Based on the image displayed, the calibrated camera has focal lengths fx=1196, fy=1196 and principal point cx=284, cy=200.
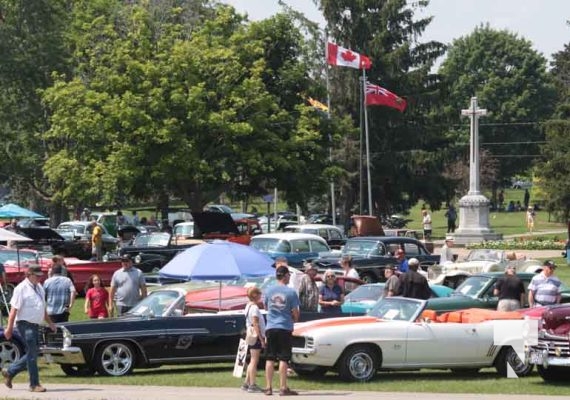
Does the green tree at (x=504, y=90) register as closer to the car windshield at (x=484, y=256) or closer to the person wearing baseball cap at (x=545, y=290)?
the car windshield at (x=484, y=256)

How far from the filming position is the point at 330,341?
16.6 meters

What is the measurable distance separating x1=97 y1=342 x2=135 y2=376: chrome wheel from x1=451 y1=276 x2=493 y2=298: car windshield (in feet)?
24.4

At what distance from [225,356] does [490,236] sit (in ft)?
129

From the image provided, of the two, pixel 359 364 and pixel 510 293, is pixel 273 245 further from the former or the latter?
pixel 359 364

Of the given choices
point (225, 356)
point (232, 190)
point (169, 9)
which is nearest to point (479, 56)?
point (169, 9)

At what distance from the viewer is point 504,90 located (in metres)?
110

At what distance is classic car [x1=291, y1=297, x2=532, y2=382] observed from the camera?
16703mm

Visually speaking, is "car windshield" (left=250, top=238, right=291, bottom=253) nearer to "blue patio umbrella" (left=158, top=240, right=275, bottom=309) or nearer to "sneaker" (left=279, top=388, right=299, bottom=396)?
"blue patio umbrella" (left=158, top=240, right=275, bottom=309)

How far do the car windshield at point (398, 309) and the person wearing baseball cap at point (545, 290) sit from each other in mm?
3276

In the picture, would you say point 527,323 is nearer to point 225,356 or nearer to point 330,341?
point 330,341

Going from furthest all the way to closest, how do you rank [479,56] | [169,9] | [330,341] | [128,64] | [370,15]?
[479,56] → [370,15] → [169,9] → [128,64] → [330,341]

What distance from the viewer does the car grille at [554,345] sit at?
16141 mm

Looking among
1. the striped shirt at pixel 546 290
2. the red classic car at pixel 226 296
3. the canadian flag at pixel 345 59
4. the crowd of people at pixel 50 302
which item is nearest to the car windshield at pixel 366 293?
the red classic car at pixel 226 296

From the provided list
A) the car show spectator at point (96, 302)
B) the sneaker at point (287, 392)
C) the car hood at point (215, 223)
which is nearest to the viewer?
the sneaker at point (287, 392)
